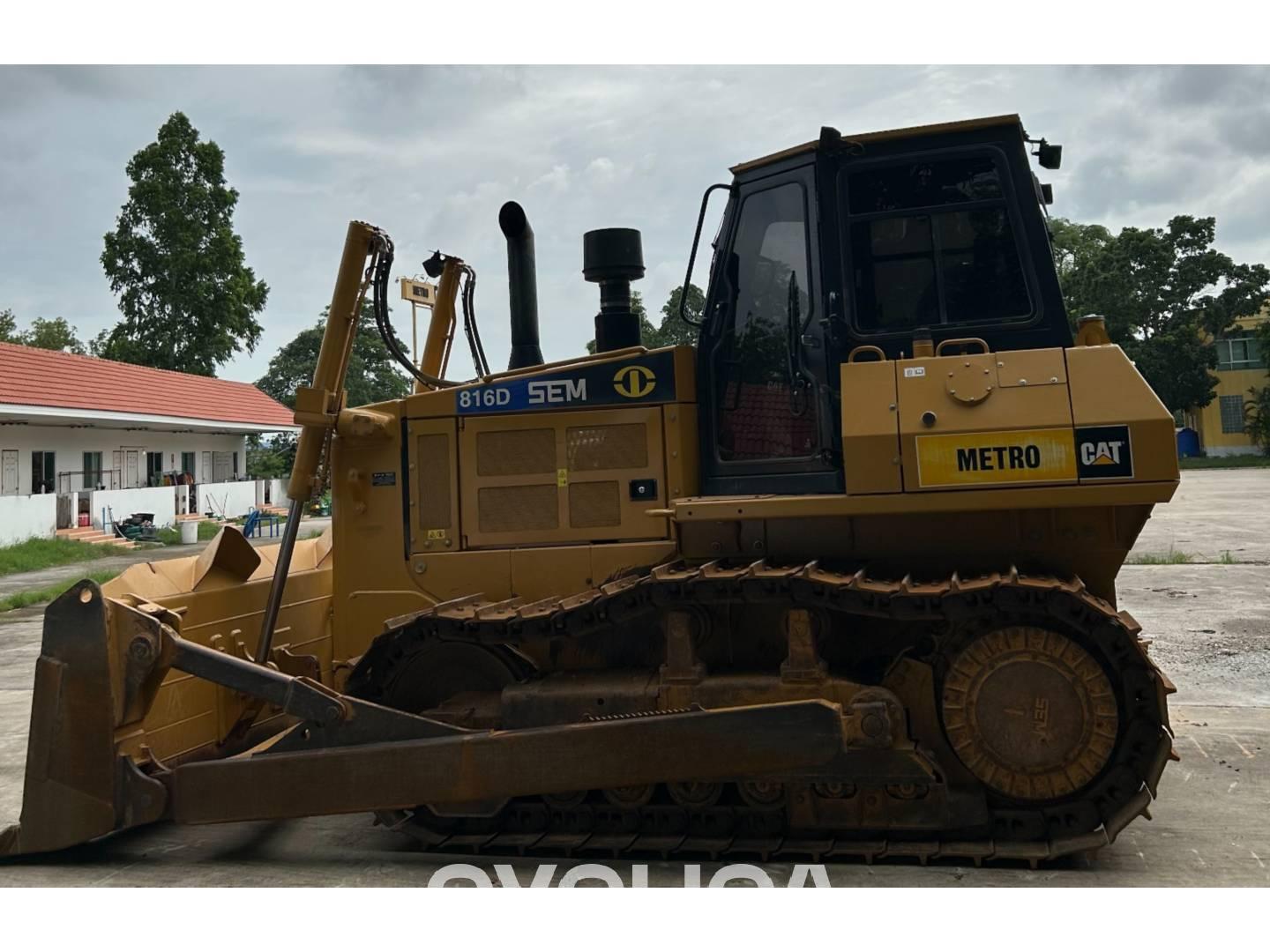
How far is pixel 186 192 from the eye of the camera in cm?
3762

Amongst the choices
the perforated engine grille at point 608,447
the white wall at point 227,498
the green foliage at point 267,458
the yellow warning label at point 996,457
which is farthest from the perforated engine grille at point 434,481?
the green foliage at point 267,458

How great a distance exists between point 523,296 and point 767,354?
1.86 metres

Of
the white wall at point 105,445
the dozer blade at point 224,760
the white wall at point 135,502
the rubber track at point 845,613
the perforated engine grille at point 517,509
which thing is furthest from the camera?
the white wall at point 135,502

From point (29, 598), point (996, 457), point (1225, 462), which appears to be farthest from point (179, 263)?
point (1225, 462)

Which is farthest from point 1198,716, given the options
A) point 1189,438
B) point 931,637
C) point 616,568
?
point 1189,438

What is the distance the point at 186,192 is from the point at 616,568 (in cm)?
3805

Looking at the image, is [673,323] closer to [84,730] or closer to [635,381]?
[635,381]

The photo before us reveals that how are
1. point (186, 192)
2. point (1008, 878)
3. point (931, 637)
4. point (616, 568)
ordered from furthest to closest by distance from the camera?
point (186, 192) → point (616, 568) → point (931, 637) → point (1008, 878)

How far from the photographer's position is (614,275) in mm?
5730

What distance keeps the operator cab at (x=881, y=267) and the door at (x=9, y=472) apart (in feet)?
82.7

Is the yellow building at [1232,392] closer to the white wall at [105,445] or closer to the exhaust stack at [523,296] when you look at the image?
the white wall at [105,445]

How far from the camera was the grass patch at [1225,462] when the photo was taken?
43656mm

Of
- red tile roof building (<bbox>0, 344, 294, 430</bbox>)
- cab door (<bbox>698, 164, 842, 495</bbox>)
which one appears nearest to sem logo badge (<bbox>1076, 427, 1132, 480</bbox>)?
cab door (<bbox>698, 164, 842, 495</bbox>)

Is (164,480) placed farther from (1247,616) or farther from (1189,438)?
(1189,438)
